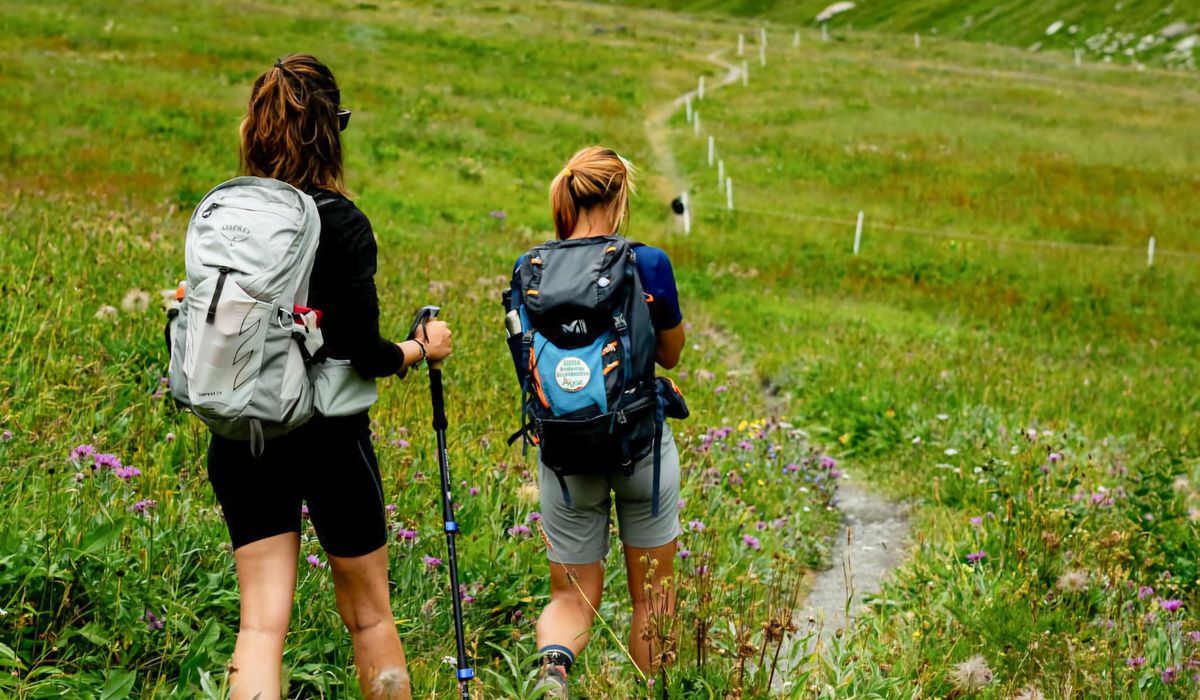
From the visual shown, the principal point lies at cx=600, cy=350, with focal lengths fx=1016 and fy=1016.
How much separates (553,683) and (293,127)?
6.99 feet

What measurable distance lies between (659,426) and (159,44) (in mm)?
33722

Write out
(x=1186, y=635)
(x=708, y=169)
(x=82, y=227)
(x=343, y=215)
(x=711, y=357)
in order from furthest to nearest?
(x=708, y=169)
(x=711, y=357)
(x=82, y=227)
(x=1186, y=635)
(x=343, y=215)

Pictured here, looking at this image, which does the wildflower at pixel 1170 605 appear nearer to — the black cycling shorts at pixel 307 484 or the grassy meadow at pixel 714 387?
the grassy meadow at pixel 714 387

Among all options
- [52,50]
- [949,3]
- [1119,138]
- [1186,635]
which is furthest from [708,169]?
[949,3]

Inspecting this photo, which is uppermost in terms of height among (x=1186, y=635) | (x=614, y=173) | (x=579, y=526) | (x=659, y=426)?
(x=614, y=173)

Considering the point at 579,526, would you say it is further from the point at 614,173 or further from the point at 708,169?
the point at 708,169

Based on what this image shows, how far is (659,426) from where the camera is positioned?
3881mm

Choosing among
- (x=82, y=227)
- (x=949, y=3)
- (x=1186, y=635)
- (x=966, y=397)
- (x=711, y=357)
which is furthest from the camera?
(x=949, y=3)

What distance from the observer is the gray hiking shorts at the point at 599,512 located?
4.05 metres

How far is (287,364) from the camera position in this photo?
3098 mm

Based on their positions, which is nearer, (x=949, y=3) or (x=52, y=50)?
(x=52, y=50)

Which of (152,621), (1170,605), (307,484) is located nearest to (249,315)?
(307,484)

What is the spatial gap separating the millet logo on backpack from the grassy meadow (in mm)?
810

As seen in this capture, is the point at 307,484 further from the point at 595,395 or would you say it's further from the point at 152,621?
the point at 595,395
